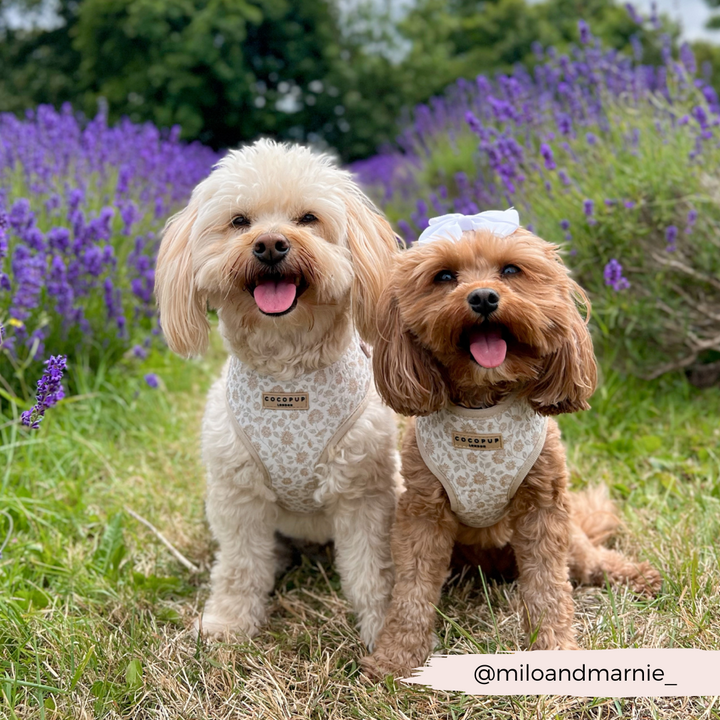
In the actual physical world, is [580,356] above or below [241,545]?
above

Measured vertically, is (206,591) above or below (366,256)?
below

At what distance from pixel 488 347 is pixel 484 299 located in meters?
0.15

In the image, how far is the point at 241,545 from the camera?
2580 mm

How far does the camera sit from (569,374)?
6.69 ft

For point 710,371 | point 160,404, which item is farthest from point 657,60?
point 160,404

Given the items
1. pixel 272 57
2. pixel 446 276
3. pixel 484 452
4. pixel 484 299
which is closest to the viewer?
pixel 484 299

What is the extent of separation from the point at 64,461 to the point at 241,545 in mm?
1509

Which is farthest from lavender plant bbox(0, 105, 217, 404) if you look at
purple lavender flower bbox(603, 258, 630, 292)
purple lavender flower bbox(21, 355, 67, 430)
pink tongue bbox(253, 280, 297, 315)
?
purple lavender flower bbox(603, 258, 630, 292)

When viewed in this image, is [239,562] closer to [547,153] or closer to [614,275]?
[614,275]

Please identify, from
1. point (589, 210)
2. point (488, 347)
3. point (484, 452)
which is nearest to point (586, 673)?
point (484, 452)

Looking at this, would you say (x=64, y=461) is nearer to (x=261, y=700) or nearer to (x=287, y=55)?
(x=261, y=700)

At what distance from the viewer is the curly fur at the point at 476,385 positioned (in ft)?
6.43

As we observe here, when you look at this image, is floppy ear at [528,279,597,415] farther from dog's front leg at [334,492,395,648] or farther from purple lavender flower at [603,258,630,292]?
purple lavender flower at [603,258,630,292]

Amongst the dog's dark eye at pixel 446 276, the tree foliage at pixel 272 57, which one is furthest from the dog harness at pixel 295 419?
the tree foliage at pixel 272 57
